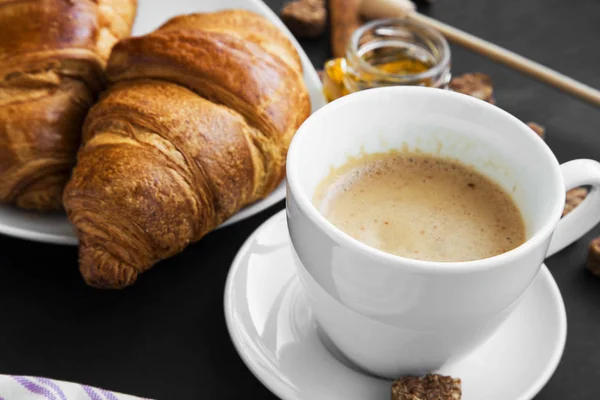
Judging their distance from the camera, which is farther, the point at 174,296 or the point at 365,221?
the point at 174,296

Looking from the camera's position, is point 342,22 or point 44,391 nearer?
point 44,391

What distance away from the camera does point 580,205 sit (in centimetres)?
92

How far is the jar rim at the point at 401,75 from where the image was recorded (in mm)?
1316

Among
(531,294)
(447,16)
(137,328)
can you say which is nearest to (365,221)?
(531,294)

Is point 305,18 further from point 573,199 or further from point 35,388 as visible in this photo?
point 35,388

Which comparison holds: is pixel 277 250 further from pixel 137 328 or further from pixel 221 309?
pixel 137 328

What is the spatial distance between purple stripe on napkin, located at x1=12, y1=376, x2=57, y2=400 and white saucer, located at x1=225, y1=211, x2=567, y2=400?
0.75ft

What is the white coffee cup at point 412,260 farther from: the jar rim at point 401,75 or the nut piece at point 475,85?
the nut piece at point 475,85

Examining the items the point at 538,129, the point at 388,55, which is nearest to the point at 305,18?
the point at 388,55

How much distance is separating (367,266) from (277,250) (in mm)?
324

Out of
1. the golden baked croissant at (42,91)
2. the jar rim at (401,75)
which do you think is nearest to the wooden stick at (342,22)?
the jar rim at (401,75)

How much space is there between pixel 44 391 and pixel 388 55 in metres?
0.93

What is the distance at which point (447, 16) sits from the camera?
175cm

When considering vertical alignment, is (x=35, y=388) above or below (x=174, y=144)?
below
